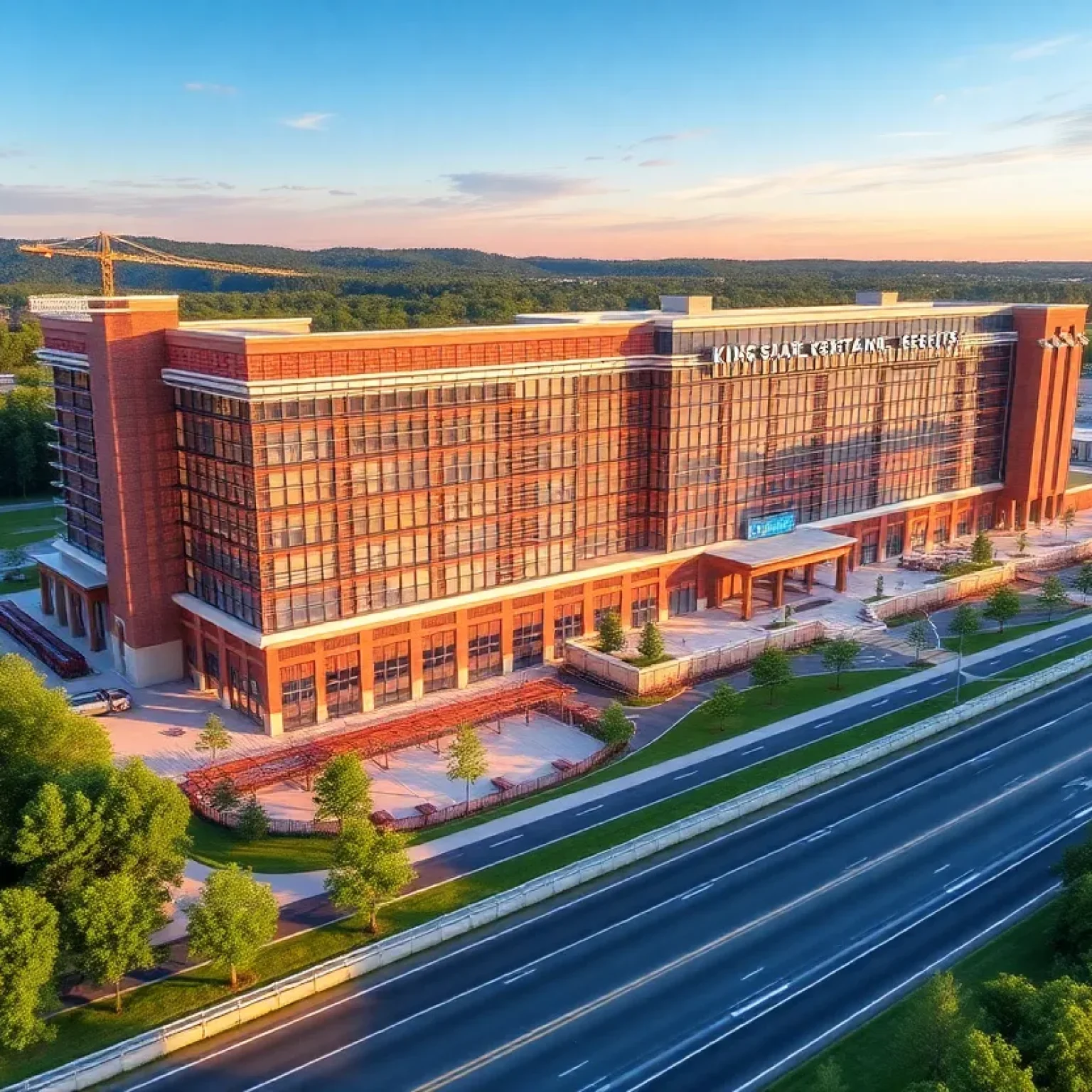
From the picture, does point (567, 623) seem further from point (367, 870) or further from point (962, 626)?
point (367, 870)

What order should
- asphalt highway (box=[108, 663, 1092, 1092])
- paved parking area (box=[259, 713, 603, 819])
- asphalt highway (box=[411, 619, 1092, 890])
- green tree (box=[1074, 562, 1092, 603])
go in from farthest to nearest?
green tree (box=[1074, 562, 1092, 603]) < paved parking area (box=[259, 713, 603, 819]) < asphalt highway (box=[411, 619, 1092, 890]) < asphalt highway (box=[108, 663, 1092, 1092])

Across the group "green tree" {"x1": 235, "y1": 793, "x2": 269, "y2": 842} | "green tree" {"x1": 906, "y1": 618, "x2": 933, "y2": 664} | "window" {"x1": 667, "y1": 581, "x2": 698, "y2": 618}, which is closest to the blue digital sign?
"window" {"x1": 667, "y1": 581, "x2": 698, "y2": 618}

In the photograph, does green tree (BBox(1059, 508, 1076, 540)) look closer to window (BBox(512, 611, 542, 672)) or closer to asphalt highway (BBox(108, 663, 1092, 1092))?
asphalt highway (BBox(108, 663, 1092, 1092))

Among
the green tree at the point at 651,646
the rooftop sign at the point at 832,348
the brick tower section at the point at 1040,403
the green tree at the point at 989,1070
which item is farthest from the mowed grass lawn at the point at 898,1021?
the brick tower section at the point at 1040,403

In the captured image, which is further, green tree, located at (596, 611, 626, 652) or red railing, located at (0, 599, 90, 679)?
green tree, located at (596, 611, 626, 652)

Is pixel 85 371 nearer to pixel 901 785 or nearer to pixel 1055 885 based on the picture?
pixel 901 785

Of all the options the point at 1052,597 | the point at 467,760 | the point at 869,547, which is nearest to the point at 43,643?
the point at 467,760

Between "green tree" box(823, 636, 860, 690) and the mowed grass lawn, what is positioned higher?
"green tree" box(823, 636, 860, 690)
